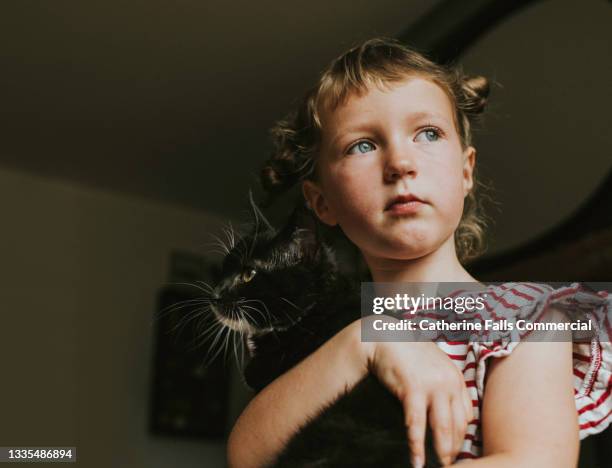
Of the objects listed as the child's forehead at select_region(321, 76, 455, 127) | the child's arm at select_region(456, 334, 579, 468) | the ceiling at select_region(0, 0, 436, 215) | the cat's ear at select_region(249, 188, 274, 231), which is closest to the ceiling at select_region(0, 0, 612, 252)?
the ceiling at select_region(0, 0, 436, 215)

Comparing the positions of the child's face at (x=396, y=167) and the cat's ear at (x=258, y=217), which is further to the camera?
the cat's ear at (x=258, y=217)

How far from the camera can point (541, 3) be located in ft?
3.82

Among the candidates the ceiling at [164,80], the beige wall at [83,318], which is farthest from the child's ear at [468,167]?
the beige wall at [83,318]

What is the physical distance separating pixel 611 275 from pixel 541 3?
1.64 ft

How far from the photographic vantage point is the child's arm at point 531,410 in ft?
1.30

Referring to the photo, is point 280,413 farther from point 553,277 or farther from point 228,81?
point 228,81

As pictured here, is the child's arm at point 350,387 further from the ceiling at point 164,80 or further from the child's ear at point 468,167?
the ceiling at point 164,80

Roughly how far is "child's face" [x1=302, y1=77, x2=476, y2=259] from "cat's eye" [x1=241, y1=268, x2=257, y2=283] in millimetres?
145

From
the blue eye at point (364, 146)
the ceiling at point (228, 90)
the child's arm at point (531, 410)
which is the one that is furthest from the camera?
the ceiling at point (228, 90)

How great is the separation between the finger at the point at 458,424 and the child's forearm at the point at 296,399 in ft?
0.21

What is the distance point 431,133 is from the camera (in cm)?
51

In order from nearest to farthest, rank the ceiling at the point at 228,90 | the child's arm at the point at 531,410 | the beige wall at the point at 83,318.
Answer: the child's arm at the point at 531,410 < the ceiling at the point at 228,90 < the beige wall at the point at 83,318

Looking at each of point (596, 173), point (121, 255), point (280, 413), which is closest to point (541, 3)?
point (596, 173)

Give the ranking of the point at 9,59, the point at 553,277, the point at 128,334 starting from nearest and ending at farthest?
the point at 553,277 < the point at 9,59 < the point at 128,334
